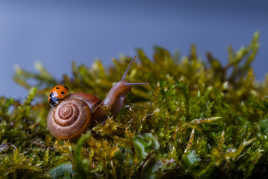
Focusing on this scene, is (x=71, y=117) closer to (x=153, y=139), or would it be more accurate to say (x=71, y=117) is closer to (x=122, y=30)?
(x=153, y=139)

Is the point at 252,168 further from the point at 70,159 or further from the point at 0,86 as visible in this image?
the point at 0,86

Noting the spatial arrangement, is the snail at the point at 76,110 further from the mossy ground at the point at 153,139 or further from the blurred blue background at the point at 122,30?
the blurred blue background at the point at 122,30

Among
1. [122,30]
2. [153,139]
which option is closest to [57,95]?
[153,139]

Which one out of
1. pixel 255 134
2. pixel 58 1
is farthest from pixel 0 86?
pixel 255 134

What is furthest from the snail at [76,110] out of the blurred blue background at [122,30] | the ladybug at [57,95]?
the blurred blue background at [122,30]

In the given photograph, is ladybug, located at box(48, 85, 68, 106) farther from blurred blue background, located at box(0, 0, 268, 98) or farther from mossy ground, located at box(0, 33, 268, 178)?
blurred blue background, located at box(0, 0, 268, 98)

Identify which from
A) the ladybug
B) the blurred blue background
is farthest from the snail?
the blurred blue background
